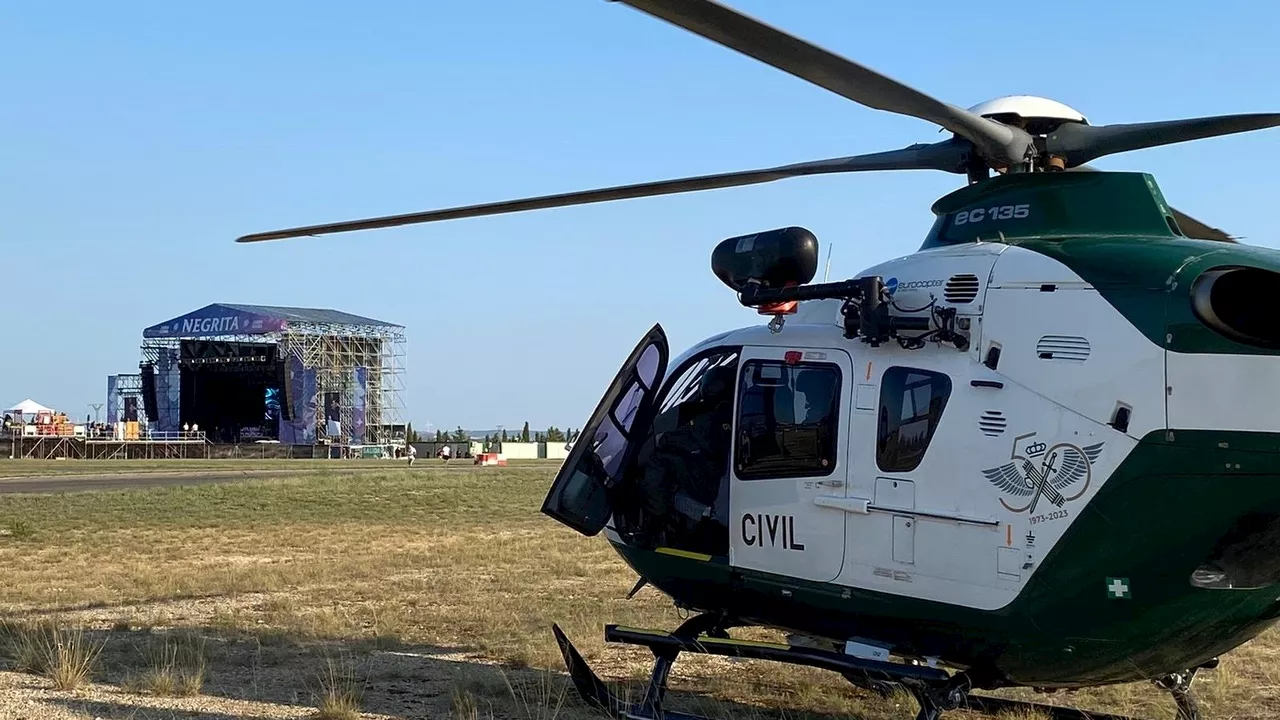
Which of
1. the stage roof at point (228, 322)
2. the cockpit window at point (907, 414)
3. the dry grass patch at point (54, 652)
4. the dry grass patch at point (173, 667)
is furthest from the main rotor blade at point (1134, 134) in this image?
the stage roof at point (228, 322)

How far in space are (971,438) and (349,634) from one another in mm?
6867

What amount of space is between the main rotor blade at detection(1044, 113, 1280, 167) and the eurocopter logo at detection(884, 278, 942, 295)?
4.05ft

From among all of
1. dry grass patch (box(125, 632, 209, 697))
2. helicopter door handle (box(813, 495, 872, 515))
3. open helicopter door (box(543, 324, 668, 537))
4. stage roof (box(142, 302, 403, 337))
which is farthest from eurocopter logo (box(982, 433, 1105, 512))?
stage roof (box(142, 302, 403, 337))

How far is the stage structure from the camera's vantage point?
75.1 meters

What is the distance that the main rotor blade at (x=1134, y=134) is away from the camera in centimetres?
666

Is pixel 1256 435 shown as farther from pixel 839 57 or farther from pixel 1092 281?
pixel 839 57

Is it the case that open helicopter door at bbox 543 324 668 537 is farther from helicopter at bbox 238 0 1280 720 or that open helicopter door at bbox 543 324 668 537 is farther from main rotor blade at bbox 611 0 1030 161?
main rotor blade at bbox 611 0 1030 161

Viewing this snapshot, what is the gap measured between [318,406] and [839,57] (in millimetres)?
74991

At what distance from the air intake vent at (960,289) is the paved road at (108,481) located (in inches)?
1240

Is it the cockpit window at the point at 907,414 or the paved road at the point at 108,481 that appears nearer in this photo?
the cockpit window at the point at 907,414

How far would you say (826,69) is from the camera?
5.83m

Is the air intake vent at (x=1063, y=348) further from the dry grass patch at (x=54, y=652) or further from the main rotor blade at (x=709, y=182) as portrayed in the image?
the dry grass patch at (x=54, y=652)

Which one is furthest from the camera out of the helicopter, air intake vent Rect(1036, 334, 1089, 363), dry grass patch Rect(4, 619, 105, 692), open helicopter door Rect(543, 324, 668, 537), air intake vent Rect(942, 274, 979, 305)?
dry grass patch Rect(4, 619, 105, 692)

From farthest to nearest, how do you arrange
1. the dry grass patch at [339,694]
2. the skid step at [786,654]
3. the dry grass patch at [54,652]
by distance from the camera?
the dry grass patch at [54,652], the dry grass patch at [339,694], the skid step at [786,654]
